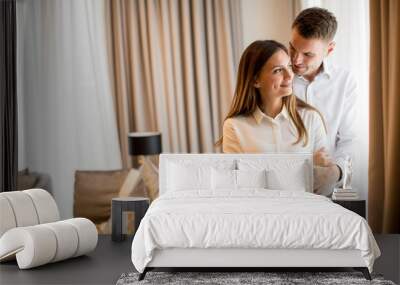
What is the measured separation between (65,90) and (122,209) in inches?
62.4

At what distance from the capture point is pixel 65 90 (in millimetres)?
7691

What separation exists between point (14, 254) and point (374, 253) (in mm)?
2707

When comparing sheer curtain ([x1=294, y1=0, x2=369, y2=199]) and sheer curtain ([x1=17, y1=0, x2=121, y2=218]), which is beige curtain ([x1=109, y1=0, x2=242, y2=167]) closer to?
sheer curtain ([x1=17, y1=0, x2=121, y2=218])

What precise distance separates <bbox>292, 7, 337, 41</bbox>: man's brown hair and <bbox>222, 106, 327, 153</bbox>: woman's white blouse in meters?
0.74

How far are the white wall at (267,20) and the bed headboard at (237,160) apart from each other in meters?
1.13

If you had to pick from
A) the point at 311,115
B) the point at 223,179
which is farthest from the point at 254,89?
the point at 223,179

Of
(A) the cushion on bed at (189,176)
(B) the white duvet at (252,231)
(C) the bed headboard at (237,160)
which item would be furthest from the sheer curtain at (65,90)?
(B) the white duvet at (252,231)

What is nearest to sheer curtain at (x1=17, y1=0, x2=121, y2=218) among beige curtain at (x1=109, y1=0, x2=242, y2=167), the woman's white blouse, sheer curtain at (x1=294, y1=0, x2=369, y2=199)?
beige curtain at (x1=109, y1=0, x2=242, y2=167)

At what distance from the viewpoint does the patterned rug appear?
5.20 m

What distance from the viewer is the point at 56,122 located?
25.3ft

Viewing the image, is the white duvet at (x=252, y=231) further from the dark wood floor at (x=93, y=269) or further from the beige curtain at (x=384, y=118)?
the beige curtain at (x=384, y=118)

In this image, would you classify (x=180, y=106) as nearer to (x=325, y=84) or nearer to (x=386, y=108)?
(x=325, y=84)

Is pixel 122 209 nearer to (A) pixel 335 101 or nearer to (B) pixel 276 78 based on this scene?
(B) pixel 276 78

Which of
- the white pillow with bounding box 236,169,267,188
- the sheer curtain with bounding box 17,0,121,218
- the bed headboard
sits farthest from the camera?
the sheer curtain with bounding box 17,0,121,218
